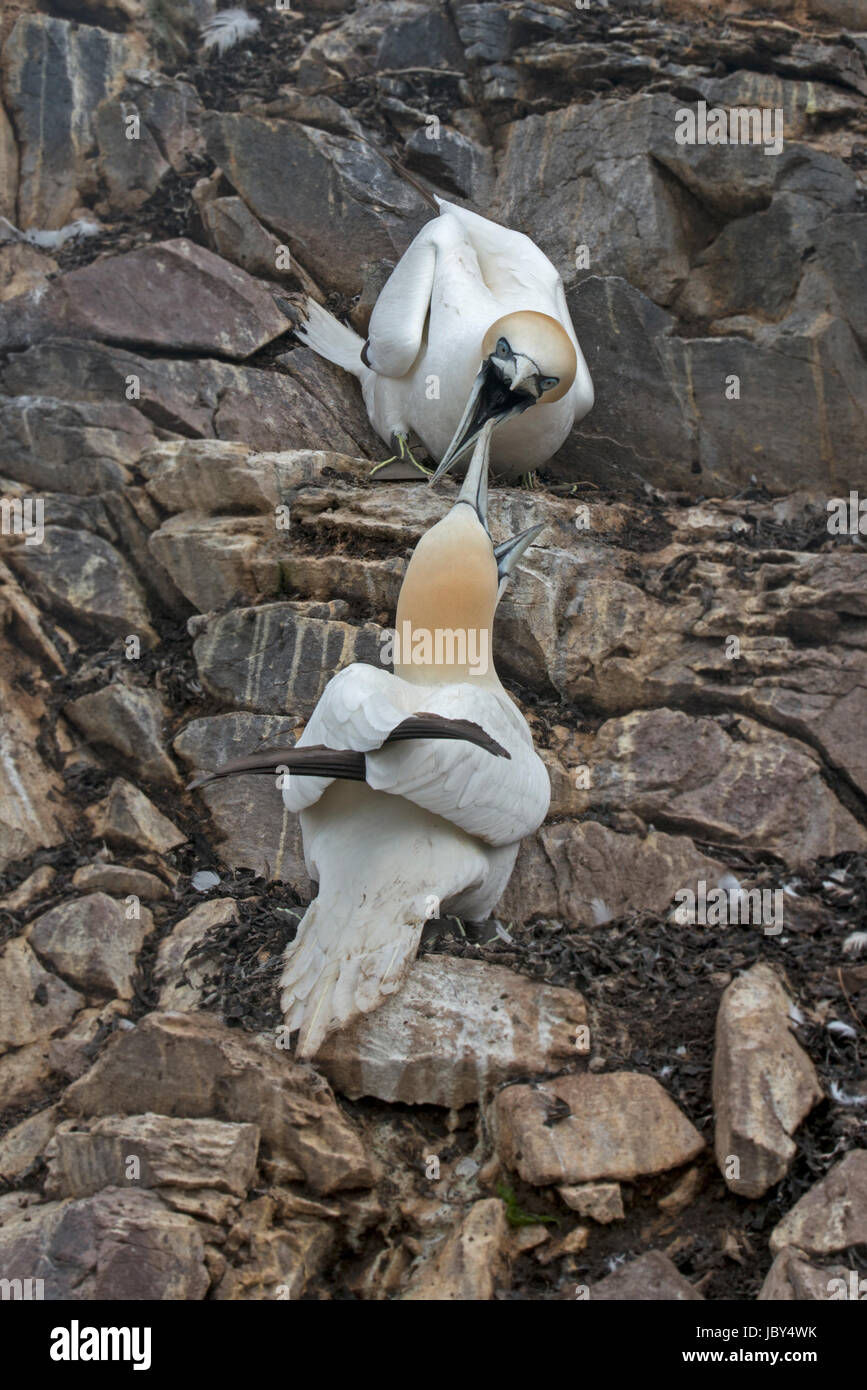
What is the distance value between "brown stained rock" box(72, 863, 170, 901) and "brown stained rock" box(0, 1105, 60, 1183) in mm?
1405

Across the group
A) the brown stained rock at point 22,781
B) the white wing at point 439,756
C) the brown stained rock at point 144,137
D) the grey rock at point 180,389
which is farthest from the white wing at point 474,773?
the brown stained rock at point 144,137

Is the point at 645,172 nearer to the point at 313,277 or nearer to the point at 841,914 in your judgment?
the point at 313,277

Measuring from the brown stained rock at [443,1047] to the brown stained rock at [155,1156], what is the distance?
583 mm

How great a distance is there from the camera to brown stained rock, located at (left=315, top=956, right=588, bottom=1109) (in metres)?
5.61

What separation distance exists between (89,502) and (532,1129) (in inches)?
198

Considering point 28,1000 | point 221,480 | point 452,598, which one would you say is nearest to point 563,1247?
point 28,1000

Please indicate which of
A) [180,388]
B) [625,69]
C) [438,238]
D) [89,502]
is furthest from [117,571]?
[625,69]

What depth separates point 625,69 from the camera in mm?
10820

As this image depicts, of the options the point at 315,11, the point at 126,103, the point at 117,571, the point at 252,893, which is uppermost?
the point at 315,11

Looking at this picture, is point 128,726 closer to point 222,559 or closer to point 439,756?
point 222,559

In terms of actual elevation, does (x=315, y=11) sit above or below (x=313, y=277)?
above

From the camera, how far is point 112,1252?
15.3 ft

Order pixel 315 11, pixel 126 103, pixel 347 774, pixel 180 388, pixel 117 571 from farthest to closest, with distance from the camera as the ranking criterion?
pixel 315 11, pixel 126 103, pixel 180 388, pixel 117 571, pixel 347 774

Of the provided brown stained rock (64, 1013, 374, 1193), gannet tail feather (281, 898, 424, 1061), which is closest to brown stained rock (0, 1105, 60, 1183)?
brown stained rock (64, 1013, 374, 1193)
